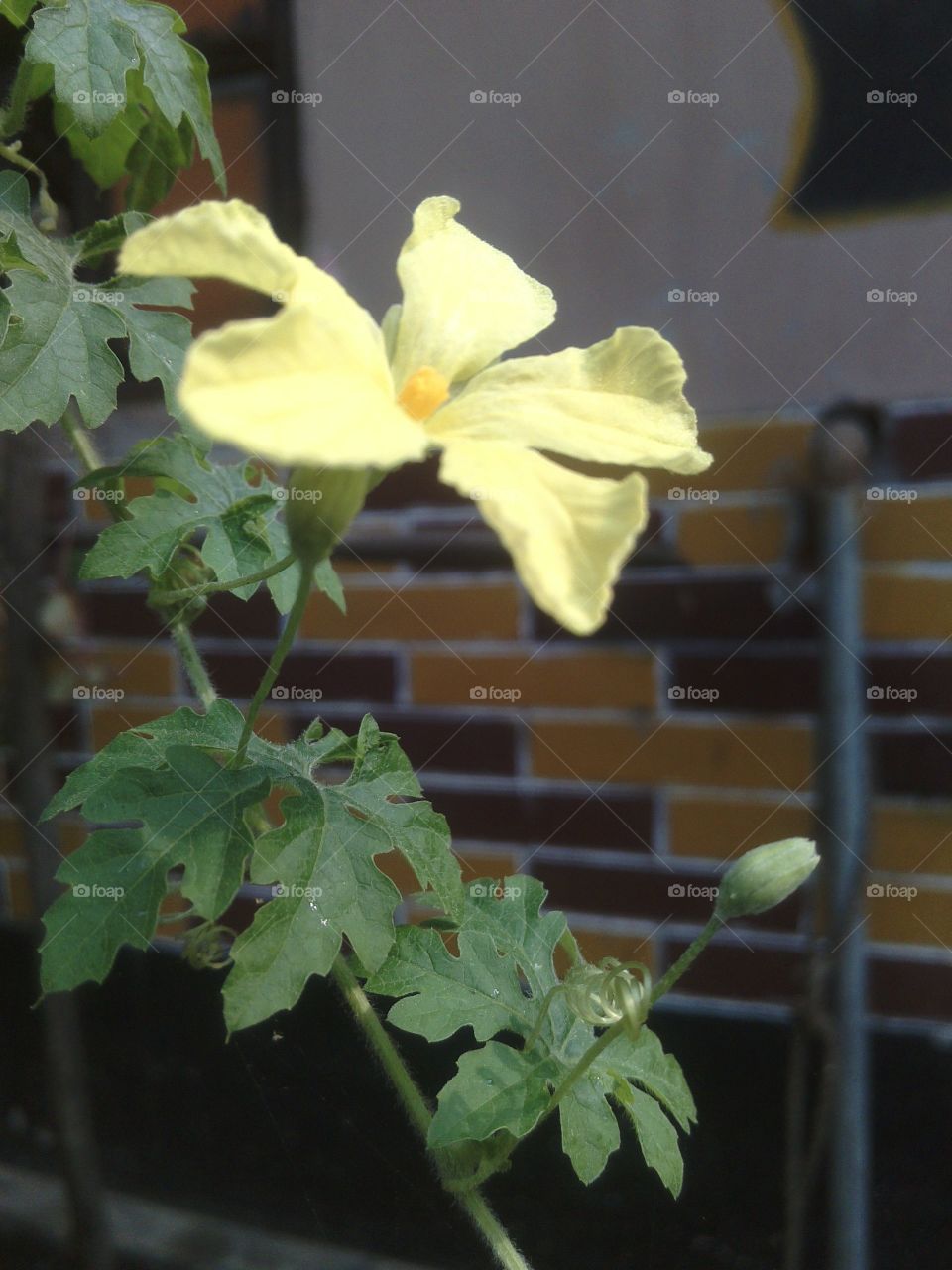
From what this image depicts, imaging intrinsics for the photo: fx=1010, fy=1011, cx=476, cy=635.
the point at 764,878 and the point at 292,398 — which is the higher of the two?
the point at 292,398

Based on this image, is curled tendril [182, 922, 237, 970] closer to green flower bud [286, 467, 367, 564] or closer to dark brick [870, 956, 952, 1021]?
green flower bud [286, 467, 367, 564]

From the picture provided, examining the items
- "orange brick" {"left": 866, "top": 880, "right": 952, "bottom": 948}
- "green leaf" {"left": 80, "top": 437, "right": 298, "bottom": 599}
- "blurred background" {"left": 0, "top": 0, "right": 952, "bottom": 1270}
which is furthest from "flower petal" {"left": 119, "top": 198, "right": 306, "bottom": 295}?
"orange brick" {"left": 866, "top": 880, "right": 952, "bottom": 948}

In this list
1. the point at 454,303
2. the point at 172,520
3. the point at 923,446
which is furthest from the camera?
the point at 923,446

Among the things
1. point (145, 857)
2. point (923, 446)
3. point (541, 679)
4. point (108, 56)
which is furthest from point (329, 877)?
point (923, 446)

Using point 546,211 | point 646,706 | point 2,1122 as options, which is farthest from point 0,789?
point 546,211

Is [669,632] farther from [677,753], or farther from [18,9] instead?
[18,9]
